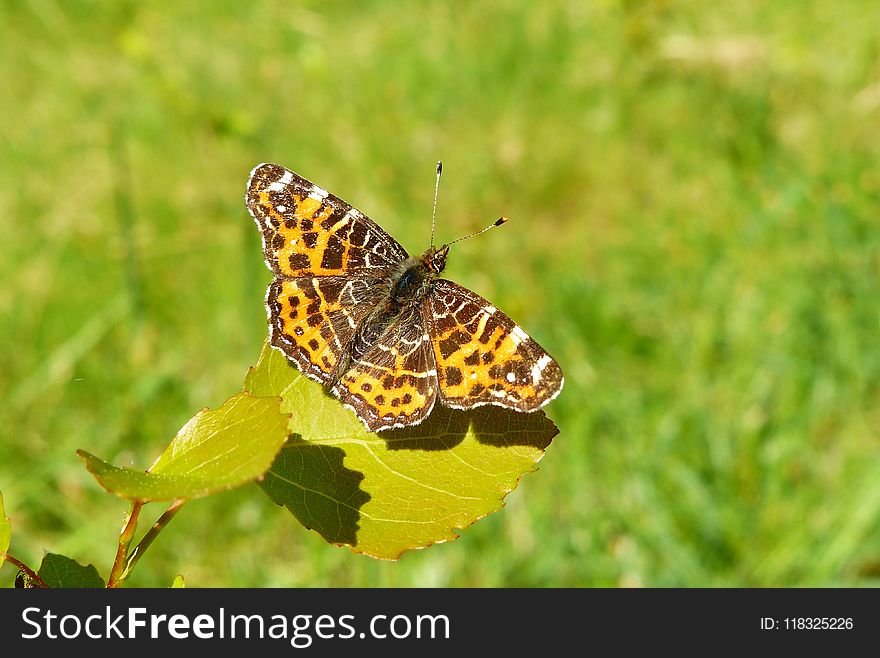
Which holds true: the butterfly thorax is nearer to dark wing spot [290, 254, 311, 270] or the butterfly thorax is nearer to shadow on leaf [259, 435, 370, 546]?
dark wing spot [290, 254, 311, 270]

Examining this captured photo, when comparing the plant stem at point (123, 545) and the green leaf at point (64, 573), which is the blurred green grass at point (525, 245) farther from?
the plant stem at point (123, 545)

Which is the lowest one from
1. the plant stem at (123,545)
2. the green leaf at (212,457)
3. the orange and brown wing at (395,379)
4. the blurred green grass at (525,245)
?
the plant stem at (123,545)

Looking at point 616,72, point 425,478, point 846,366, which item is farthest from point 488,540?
point 616,72

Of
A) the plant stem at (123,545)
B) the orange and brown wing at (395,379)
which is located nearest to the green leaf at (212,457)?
the plant stem at (123,545)

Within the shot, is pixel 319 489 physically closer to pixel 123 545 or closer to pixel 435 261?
pixel 123 545

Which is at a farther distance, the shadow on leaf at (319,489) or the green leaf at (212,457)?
the shadow on leaf at (319,489)

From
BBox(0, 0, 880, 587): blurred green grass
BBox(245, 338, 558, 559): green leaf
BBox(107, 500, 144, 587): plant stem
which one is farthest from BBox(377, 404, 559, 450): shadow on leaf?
BBox(0, 0, 880, 587): blurred green grass

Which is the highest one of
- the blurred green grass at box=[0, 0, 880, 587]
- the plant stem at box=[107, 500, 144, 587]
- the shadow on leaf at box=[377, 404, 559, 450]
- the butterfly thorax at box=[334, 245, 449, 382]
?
the blurred green grass at box=[0, 0, 880, 587]
